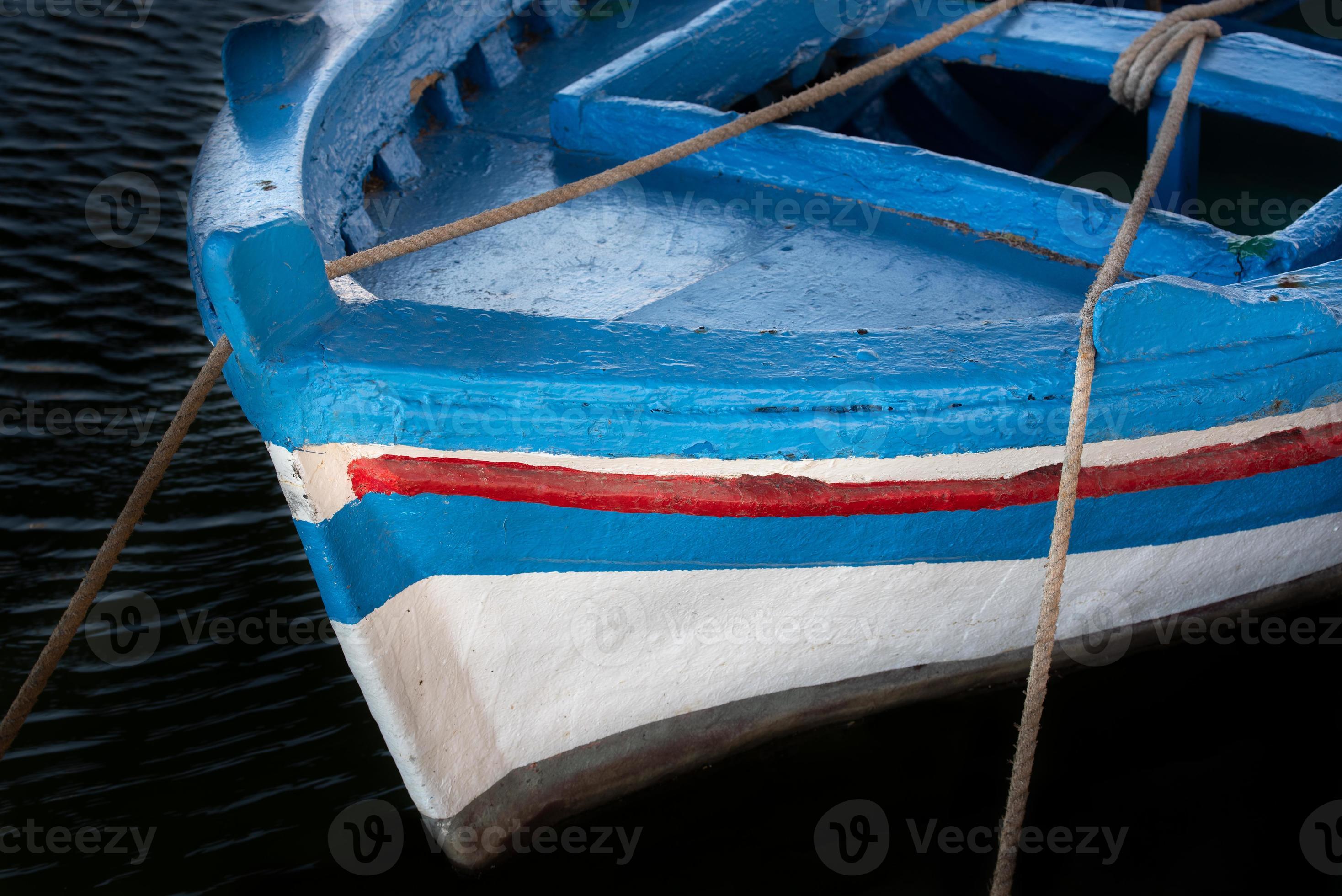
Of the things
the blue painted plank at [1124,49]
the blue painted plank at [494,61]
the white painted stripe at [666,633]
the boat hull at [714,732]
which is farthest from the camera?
the blue painted plank at [494,61]

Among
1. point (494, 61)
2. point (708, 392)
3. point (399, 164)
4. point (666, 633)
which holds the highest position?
point (494, 61)

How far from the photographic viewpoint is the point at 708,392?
Answer: 152cm

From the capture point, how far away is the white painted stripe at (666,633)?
173cm

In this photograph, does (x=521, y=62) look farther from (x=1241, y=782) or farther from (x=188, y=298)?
(x=1241, y=782)

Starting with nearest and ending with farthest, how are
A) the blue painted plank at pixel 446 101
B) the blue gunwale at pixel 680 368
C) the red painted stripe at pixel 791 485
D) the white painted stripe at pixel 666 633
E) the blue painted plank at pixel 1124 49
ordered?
the blue gunwale at pixel 680 368, the red painted stripe at pixel 791 485, the white painted stripe at pixel 666 633, the blue painted plank at pixel 1124 49, the blue painted plank at pixel 446 101

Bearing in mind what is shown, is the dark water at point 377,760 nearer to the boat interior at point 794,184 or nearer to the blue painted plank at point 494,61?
the boat interior at point 794,184

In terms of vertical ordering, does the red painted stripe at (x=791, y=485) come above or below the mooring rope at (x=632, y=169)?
below

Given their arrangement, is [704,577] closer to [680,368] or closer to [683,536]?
[683,536]

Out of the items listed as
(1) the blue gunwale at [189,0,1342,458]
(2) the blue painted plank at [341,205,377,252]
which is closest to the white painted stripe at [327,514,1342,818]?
(1) the blue gunwale at [189,0,1342,458]

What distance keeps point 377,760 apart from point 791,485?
1339 millimetres

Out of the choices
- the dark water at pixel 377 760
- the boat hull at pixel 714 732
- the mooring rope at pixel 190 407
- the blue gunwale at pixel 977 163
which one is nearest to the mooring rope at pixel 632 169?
the mooring rope at pixel 190 407

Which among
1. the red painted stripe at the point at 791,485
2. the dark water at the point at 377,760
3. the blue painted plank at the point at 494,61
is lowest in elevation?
the dark water at the point at 377,760

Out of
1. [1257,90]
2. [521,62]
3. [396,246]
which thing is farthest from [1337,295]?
[521,62]

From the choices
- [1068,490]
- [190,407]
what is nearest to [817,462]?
[1068,490]
